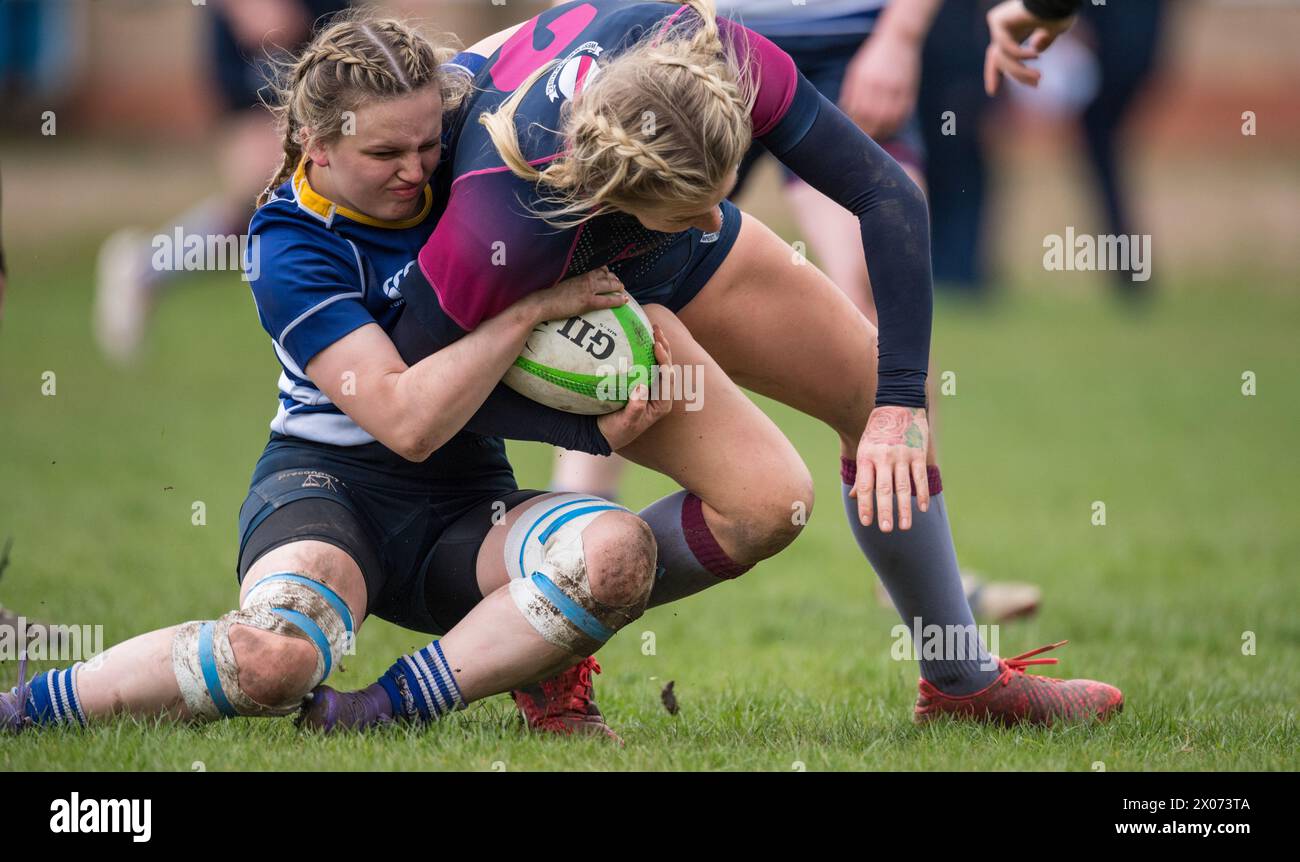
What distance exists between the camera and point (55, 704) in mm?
2961

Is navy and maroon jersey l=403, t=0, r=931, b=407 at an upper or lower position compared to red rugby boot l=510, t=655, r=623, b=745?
upper

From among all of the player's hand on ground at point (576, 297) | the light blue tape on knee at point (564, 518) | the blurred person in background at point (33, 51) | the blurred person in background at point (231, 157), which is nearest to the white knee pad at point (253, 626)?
the light blue tape on knee at point (564, 518)

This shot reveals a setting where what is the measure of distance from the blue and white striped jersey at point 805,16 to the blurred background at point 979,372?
1.79 metres

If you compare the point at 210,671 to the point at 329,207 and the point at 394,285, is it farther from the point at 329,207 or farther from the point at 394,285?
the point at 329,207

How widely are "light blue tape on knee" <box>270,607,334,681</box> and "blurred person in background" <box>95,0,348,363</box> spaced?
17.7 ft

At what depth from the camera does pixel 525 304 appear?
292 centimetres

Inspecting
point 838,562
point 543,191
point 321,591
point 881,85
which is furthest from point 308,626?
point 838,562

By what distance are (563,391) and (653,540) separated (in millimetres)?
349

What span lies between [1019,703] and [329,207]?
1.83 m

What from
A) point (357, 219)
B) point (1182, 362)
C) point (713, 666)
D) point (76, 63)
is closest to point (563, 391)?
point (357, 219)

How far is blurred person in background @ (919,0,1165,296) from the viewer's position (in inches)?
543

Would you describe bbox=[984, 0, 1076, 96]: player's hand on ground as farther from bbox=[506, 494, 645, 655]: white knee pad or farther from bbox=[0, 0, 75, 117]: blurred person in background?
bbox=[0, 0, 75, 117]: blurred person in background

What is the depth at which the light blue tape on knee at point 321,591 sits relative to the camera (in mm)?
2887

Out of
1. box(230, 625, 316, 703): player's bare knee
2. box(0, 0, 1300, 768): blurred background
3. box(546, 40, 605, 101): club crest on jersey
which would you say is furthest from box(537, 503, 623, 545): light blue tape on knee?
box(546, 40, 605, 101): club crest on jersey
